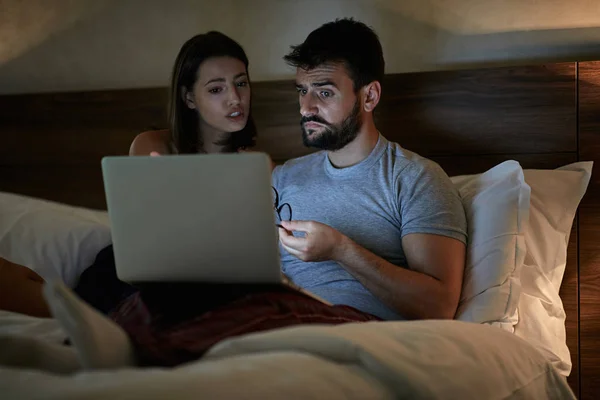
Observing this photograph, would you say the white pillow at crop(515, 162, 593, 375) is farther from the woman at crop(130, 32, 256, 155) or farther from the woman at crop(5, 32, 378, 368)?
the woman at crop(130, 32, 256, 155)

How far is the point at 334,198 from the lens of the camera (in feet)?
6.39

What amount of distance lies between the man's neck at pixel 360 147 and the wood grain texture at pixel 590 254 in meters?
0.62

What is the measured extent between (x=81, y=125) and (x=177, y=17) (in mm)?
474

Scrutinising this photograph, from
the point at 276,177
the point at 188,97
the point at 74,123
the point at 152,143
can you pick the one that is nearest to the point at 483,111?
the point at 276,177

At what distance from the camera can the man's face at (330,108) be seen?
77.7 inches

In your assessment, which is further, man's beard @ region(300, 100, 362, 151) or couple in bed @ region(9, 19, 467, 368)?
man's beard @ region(300, 100, 362, 151)

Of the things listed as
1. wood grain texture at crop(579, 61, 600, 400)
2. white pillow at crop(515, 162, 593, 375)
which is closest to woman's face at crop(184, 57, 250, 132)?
white pillow at crop(515, 162, 593, 375)

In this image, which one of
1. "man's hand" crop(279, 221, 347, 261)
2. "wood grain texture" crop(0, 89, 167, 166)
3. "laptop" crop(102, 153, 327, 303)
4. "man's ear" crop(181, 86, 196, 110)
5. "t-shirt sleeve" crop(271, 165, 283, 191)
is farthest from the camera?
"wood grain texture" crop(0, 89, 167, 166)

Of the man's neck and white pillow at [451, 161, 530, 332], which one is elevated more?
the man's neck

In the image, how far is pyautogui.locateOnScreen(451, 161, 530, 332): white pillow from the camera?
1746 millimetres

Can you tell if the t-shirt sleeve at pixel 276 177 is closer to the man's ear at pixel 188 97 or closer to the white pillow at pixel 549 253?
the man's ear at pixel 188 97

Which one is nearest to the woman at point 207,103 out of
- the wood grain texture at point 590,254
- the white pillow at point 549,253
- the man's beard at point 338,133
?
the man's beard at point 338,133

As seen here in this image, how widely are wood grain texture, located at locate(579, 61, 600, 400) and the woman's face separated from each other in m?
0.93

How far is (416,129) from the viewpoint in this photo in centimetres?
227
